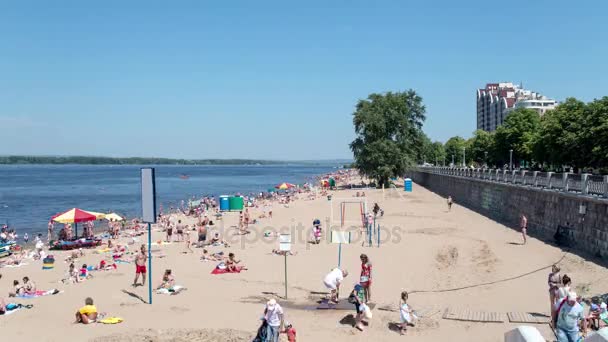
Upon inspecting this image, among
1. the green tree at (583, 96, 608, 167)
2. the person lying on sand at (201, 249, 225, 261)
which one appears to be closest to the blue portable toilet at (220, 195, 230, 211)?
the person lying on sand at (201, 249, 225, 261)

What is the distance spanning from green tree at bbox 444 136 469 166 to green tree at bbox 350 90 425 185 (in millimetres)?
41240

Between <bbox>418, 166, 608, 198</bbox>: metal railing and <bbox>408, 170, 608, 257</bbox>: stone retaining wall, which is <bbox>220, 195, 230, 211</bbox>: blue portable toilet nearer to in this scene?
<bbox>408, 170, 608, 257</bbox>: stone retaining wall

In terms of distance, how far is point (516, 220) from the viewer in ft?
85.5

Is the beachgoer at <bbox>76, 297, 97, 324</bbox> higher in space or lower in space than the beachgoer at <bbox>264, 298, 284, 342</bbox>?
lower

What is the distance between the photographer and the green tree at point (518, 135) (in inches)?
2037

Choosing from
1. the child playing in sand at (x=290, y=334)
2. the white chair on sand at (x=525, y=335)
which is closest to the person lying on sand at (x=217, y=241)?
the child playing in sand at (x=290, y=334)

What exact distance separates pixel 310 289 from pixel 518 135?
45.4 meters

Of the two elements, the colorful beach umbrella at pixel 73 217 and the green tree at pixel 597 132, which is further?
the green tree at pixel 597 132

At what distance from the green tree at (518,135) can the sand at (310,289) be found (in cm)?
3057

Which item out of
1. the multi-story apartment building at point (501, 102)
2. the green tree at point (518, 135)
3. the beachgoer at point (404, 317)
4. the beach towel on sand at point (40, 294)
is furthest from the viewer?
the multi-story apartment building at point (501, 102)

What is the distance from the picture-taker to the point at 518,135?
53.5m

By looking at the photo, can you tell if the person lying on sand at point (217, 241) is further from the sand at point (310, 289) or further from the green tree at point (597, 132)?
the green tree at point (597, 132)

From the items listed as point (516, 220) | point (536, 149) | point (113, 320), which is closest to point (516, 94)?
point (536, 149)

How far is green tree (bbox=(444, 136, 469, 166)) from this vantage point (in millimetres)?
100438
